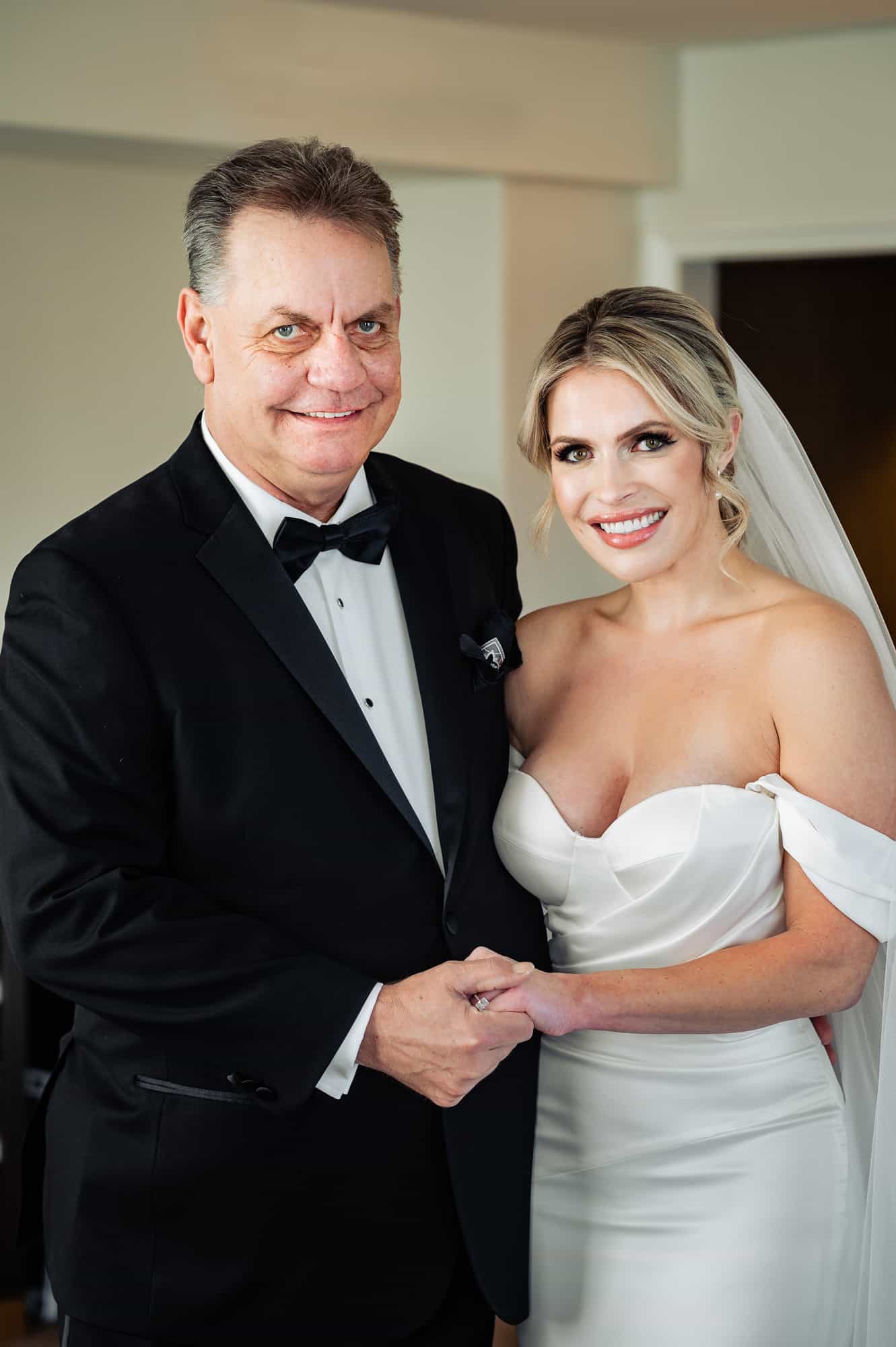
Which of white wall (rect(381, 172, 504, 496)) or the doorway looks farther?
the doorway

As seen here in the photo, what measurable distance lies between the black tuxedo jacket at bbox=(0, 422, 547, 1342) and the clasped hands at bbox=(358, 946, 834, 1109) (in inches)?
2.4

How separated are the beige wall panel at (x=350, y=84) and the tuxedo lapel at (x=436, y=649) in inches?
65.7

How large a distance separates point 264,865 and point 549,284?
2664 mm

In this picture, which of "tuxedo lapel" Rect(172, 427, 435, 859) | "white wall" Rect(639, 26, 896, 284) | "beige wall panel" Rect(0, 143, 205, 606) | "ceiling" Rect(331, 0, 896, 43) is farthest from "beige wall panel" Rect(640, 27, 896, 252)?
"tuxedo lapel" Rect(172, 427, 435, 859)

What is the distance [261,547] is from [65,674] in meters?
0.34

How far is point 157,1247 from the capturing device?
2.06m

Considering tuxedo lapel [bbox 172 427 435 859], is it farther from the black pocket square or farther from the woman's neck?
the woman's neck

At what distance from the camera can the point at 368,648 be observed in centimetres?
224

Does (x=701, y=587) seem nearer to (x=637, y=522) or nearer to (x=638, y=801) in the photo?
(x=637, y=522)

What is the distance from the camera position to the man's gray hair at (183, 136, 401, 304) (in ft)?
6.89

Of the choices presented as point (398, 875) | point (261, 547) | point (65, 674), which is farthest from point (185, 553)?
point (398, 875)

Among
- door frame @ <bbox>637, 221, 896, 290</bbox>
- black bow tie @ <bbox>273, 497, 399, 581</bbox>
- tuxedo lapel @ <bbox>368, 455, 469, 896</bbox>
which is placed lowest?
tuxedo lapel @ <bbox>368, 455, 469, 896</bbox>

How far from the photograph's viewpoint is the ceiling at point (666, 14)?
12.5ft

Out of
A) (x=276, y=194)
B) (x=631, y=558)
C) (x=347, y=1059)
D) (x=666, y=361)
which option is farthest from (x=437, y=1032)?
(x=276, y=194)
